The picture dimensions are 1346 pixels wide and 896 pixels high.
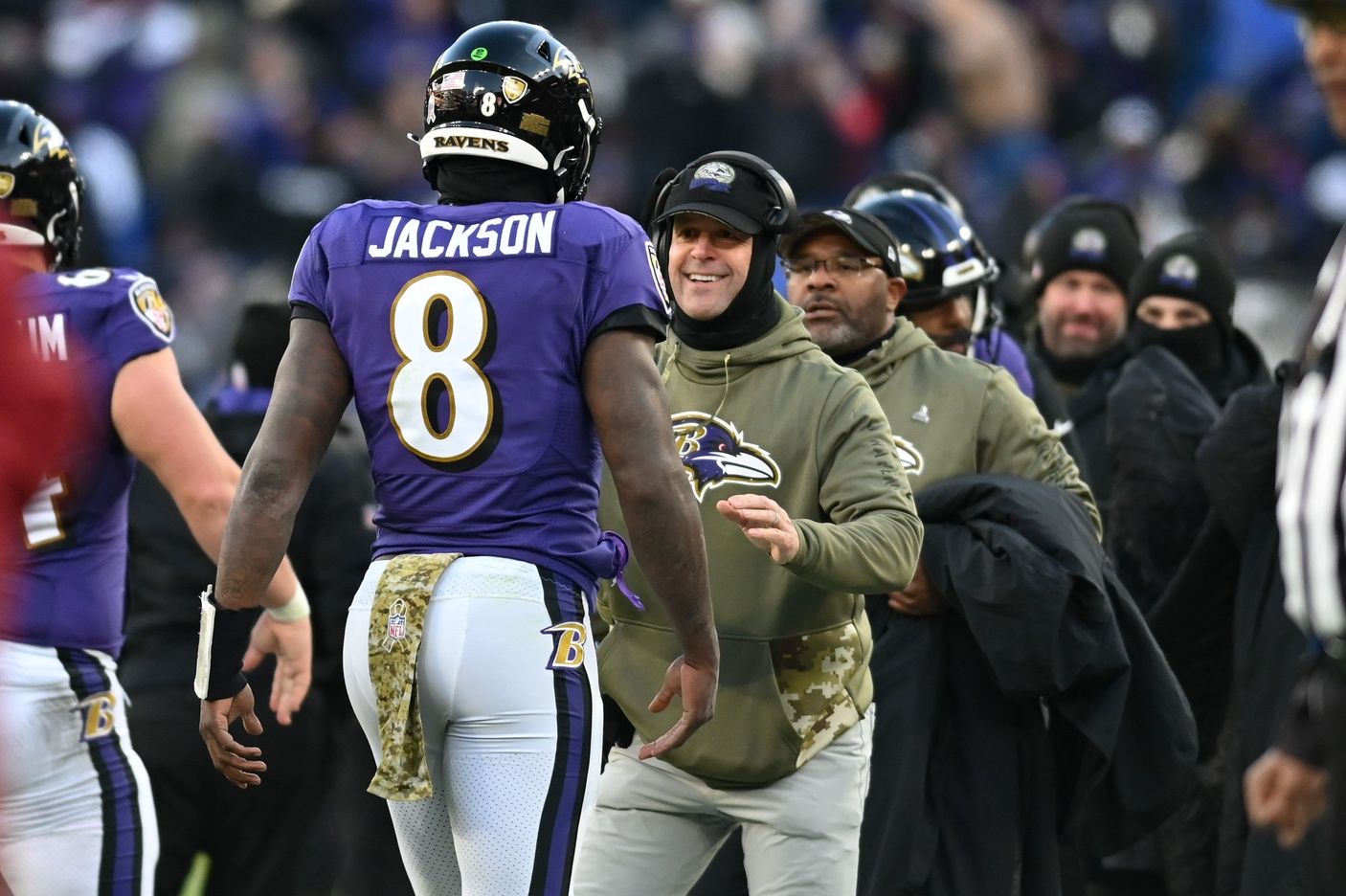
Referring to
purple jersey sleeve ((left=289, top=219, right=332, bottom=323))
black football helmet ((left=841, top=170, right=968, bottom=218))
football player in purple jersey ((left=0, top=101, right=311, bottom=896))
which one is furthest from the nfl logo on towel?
black football helmet ((left=841, top=170, right=968, bottom=218))

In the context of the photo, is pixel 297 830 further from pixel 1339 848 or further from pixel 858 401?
pixel 1339 848

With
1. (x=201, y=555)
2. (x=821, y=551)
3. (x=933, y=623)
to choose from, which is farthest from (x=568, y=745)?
(x=201, y=555)

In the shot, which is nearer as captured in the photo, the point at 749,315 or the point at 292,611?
the point at 292,611

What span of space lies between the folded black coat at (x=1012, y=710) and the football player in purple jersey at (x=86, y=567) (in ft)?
6.26

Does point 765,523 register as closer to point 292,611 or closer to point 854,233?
point 292,611

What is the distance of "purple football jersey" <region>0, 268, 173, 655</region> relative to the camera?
170 inches

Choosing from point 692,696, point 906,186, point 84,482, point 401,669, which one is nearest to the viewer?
point 401,669

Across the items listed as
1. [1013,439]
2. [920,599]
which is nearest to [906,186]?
[1013,439]

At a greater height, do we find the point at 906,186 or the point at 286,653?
the point at 906,186

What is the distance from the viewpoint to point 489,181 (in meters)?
4.05

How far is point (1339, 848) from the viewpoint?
9.73 feet

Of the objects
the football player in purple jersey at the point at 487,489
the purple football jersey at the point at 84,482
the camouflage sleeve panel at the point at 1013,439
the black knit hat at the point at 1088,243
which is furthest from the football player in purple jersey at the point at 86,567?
the black knit hat at the point at 1088,243

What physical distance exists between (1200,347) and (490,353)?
4.62m

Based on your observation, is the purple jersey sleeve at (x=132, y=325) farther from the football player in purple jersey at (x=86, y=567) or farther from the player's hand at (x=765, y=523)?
the player's hand at (x=765, y=523)
